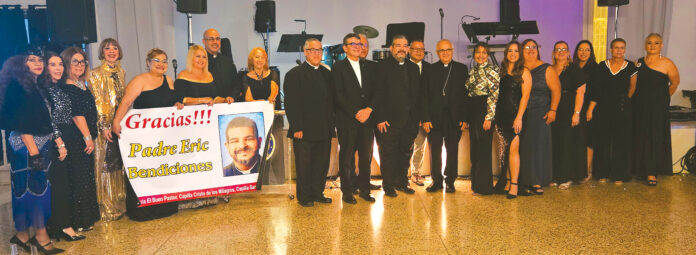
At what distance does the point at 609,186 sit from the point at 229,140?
3.84 metres

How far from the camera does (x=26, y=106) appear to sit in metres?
3.29

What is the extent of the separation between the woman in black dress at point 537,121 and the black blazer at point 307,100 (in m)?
1.87

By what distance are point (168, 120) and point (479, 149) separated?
2855 millimetres

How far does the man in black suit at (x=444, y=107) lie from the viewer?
4867mm

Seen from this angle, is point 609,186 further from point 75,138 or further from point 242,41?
point 242,41

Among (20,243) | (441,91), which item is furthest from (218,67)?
(20,243)

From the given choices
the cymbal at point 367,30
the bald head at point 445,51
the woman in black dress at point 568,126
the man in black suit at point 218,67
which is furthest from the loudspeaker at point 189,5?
the woman in black dress at point 568,126

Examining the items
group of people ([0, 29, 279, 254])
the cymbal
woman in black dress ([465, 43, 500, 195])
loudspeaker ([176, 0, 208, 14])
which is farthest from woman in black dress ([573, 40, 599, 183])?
loudspeaker ([176, 0, 208, 14])

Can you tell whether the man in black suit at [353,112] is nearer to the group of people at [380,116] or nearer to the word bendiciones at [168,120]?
the group of people at [380,116]

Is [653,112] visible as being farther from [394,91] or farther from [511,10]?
[511,10]

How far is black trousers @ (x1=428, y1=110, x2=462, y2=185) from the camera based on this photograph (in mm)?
4992

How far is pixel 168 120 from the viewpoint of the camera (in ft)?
14.1

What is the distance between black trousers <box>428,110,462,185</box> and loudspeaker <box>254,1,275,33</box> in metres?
5.49

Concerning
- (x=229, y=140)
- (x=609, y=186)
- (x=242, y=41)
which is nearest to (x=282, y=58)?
(x=242, y=41)
